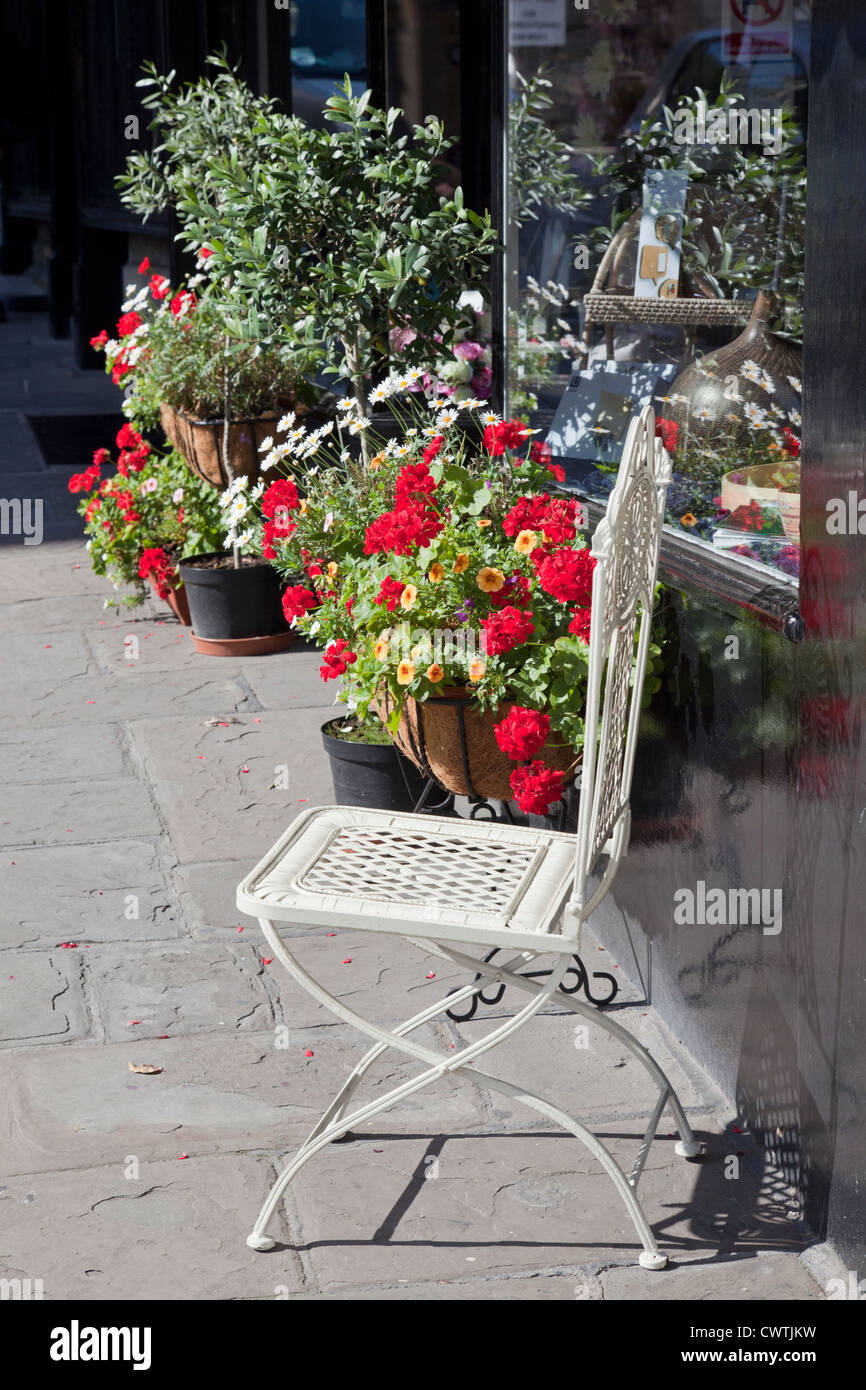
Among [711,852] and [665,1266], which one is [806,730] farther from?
[665,1266]

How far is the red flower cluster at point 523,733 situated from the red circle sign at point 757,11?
5.22ft

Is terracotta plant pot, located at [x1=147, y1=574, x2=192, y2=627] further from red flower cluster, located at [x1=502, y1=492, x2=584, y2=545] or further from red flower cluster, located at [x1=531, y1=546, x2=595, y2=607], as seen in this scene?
red flower cluster, located at [x1=531, y1=546, x2=595, y2=607]

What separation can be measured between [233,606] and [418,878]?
11.3ft

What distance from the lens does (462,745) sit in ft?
10.6

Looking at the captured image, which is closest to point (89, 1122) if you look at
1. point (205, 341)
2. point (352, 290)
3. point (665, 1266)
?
point (665, 1266)

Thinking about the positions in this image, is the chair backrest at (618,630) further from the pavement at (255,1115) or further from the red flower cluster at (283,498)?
the red flower cluster at (283,498)

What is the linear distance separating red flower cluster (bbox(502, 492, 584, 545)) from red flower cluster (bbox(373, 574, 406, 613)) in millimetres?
264

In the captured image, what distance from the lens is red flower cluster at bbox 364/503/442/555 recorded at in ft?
10.4

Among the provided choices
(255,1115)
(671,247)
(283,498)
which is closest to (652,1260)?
(255,1115)

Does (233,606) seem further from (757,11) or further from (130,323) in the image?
(757,11)

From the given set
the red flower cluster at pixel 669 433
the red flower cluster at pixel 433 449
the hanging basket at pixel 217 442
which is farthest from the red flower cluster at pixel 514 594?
the hanging basket at pixel 217 442

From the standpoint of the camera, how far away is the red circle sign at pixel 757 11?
3.19m

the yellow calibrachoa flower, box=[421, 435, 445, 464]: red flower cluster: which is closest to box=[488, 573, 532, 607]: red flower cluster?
the yellow calibrachoa flower

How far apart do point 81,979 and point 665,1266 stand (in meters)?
1.62
